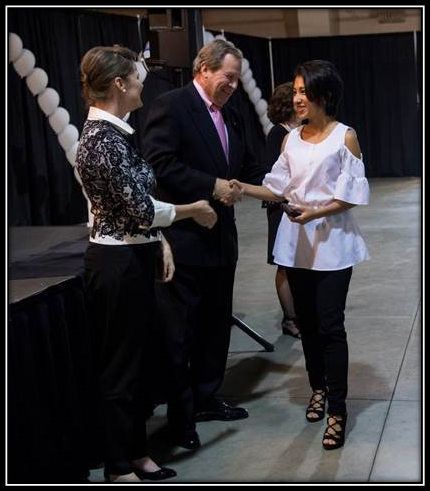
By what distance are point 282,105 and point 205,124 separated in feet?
3.86

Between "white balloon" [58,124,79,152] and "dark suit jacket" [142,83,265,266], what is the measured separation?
5.17 meters

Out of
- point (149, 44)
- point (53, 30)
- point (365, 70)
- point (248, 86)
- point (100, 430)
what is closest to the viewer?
point (100, 430)

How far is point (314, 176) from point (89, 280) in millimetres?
895

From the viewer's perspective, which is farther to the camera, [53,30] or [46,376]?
[53,30]

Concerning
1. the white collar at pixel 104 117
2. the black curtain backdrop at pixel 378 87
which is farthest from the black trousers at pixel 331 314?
the black curtain backdrop at pixel 378 87

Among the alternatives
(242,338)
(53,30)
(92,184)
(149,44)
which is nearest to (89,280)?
(92,184)

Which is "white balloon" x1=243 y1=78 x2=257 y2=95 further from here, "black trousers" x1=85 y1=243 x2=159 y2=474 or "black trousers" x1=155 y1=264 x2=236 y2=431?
"black trousers" x1=85 y1=243 x2=159 y2=474

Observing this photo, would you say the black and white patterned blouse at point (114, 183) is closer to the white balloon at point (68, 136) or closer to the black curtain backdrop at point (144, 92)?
the black curtain backdrop at point (144, 92)

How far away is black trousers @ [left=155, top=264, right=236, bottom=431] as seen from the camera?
9.27 feet

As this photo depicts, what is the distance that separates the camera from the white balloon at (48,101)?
783 cm

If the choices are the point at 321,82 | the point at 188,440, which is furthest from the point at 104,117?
the point at 188,440

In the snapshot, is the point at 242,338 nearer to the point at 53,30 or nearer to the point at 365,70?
the point at 53,30

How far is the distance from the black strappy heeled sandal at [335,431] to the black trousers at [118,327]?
2.41ft

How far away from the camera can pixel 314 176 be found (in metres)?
2.75
